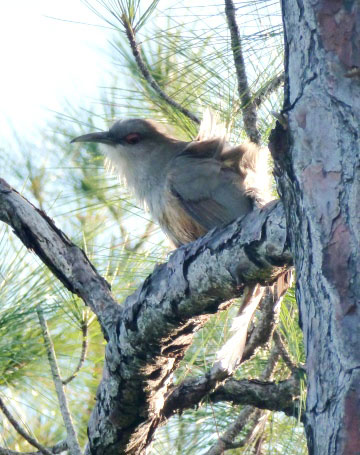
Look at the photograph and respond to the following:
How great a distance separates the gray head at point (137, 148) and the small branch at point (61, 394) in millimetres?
865

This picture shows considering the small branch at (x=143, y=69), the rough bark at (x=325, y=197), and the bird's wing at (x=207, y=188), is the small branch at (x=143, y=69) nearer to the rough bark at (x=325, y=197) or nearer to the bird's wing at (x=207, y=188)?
the bird's wing at (x=207, y=188)

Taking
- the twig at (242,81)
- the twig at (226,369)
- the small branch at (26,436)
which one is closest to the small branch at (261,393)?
the twig at (226,369)

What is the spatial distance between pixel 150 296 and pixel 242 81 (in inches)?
44.5

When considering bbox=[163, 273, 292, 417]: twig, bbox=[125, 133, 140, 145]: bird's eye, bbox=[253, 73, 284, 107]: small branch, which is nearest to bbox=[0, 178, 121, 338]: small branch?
bbox=[163, 273, 292, 417]: twig

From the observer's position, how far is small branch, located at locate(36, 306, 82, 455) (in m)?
3.06

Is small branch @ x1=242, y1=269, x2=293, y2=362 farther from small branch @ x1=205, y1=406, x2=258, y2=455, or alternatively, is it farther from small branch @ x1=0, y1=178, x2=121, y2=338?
small branch @ x1=0, y1=178, x2=121, y2=338

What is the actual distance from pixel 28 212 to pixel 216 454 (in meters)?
1.28

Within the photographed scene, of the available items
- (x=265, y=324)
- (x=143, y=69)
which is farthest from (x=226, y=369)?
(x=143, y=69)

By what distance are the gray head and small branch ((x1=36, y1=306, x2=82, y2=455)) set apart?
87 centimetres

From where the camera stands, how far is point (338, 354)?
1.59 meters

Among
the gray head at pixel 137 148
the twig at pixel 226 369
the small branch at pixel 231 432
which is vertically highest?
the gray head at pixel 137 148

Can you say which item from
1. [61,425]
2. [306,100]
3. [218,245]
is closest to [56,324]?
[61,425]

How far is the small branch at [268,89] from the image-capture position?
10.1 feet

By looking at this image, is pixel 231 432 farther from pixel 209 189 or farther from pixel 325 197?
pixel 325 197
